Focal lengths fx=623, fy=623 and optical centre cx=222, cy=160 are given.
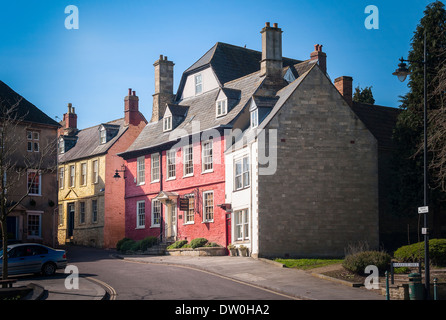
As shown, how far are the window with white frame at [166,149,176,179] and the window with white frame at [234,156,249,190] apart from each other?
25.2 feet

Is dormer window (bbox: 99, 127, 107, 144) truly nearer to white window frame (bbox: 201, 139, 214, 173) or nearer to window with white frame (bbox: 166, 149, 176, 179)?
window with white frame (bbox: 166, 149, 176, 179)

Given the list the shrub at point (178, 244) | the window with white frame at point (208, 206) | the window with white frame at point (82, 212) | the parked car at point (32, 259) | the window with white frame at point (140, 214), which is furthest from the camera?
the window with white frame at point (82, 212)

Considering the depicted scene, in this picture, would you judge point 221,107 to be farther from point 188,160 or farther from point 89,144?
point 89,144

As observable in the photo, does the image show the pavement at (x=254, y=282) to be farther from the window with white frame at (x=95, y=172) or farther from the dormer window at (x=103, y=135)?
the dormer window at (x=103, y=135)

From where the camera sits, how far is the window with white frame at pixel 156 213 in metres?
43.0

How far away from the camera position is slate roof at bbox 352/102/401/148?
39.4 m

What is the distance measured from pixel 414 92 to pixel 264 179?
33.0ft

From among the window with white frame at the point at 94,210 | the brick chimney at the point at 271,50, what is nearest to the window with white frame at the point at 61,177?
the window with white frame at the point at 94,210

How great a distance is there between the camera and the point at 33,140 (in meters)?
41.8

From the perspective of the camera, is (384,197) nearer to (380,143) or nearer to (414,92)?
(380,143)

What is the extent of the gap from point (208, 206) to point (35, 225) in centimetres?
1198

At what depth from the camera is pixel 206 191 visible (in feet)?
127

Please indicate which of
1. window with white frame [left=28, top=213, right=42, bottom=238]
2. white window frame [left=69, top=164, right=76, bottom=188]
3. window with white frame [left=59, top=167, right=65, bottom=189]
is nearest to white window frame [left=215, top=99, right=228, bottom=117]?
window with white frame [left=28, top=213, right=42, bottom=238]

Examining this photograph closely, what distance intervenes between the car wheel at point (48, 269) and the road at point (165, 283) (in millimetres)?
1262
